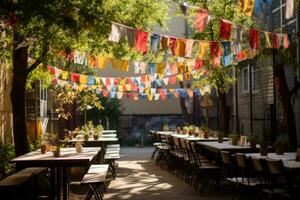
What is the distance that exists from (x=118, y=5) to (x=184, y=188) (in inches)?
195

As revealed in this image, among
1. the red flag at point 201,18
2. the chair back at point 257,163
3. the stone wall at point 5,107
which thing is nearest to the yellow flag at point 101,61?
the stone wall at point 5,107

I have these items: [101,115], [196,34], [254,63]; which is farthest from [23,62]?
[101,115]

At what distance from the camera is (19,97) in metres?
11.6

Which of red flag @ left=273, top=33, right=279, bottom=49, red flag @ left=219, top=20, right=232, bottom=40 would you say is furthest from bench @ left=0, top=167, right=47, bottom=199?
red flag @ left=273, top=33, right=279, bottom=49

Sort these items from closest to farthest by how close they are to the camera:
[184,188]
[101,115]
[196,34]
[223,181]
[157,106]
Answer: [184,188]
[223,181]
[196,34]
[101,115]
[157,106]

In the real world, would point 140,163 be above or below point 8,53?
below

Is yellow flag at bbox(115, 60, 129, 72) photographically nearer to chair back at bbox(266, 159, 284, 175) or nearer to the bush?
the bush

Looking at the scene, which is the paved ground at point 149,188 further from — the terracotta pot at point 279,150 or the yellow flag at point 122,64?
the yellow flag at point 122,64

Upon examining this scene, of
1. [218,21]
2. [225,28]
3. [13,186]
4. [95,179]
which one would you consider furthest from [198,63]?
[13,186]

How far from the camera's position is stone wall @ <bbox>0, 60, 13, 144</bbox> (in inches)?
674

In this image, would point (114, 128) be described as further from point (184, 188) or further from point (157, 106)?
point (184, 188)

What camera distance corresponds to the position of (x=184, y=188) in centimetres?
1280

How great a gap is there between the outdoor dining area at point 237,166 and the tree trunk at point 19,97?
4.03 metres

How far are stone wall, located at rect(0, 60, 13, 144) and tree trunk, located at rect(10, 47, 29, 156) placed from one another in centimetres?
522
